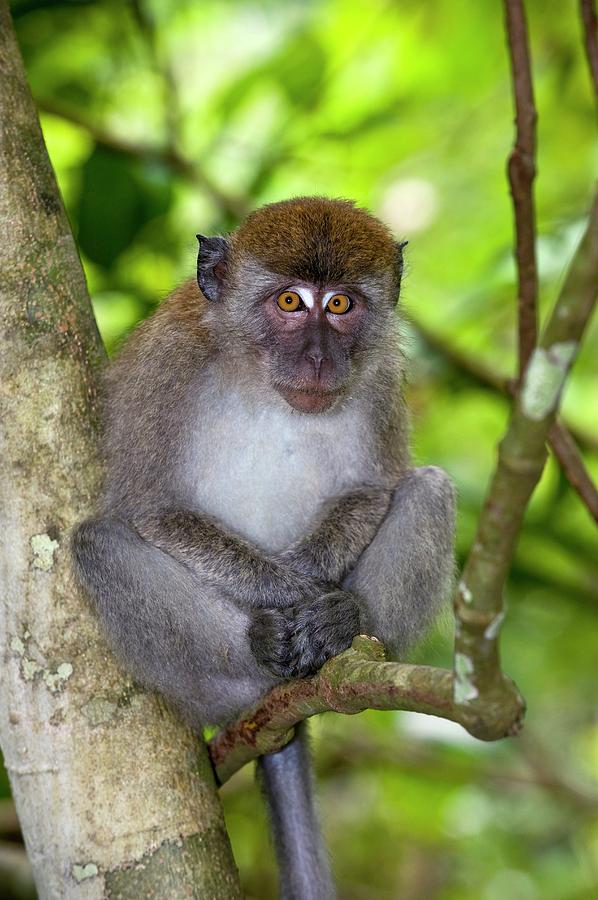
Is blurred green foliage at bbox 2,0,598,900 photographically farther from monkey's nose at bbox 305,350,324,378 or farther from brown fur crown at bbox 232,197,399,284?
monkey's nose at bbox 305,350,324,378

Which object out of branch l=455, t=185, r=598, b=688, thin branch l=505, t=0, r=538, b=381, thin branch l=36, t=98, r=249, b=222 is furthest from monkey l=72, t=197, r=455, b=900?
branch l=455, t=185, r=598, b=688

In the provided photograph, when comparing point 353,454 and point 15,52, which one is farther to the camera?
point 353,454

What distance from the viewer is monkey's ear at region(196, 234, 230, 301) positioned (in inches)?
190

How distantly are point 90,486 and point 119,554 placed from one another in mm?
308

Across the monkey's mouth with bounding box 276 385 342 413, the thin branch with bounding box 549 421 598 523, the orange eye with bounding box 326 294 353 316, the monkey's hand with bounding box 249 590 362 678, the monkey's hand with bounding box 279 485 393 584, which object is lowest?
the monkey's hand with bounding box 249 590 362 678

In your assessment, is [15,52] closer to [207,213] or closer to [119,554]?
[119,554]

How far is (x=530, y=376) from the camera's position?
1897 mm

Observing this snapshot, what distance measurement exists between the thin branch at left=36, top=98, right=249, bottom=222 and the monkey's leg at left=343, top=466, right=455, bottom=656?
2478 millimetres

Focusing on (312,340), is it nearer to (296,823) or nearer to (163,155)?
(296,823)

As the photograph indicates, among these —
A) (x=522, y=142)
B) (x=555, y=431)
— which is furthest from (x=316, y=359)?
(x=522, y=142)

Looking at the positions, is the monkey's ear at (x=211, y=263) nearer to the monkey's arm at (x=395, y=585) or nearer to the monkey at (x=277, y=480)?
the monkey at (x=277, y=480)

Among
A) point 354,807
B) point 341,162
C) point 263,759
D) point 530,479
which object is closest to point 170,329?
point 263,759

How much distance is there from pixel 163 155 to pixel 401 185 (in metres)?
3.08

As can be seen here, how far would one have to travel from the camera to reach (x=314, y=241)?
455cm
